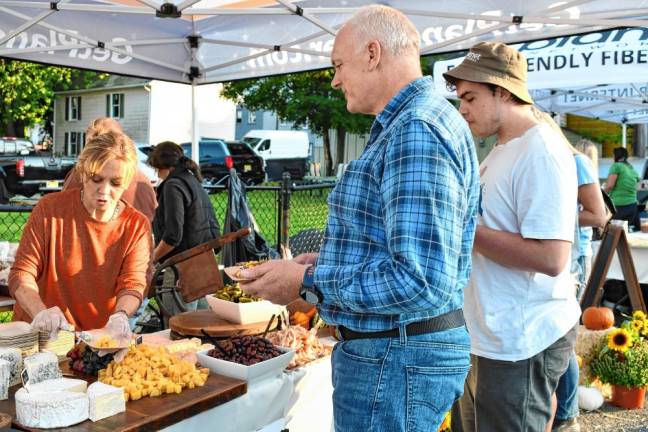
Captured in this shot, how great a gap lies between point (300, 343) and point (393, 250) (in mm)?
1697

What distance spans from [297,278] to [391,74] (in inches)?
22.7

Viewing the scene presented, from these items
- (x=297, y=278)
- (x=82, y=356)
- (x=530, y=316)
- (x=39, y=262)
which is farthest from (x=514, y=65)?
(x=39, y=262)

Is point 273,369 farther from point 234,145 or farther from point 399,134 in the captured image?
point 234,145

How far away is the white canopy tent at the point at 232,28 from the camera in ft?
16.7

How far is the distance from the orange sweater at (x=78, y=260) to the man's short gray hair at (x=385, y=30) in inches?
67.1

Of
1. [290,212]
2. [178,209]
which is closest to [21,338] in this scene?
[178,209]

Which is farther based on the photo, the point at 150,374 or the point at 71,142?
the point at 71,142

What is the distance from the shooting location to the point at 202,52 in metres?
6.90

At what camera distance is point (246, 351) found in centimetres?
263

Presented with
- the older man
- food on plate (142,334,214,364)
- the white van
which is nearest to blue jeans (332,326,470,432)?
the older man

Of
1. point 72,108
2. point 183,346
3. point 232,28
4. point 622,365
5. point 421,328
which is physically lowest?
point 622,365

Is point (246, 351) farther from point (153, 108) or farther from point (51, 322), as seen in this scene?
point (153, 108)

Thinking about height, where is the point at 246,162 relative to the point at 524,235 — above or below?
above

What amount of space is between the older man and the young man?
635mm
